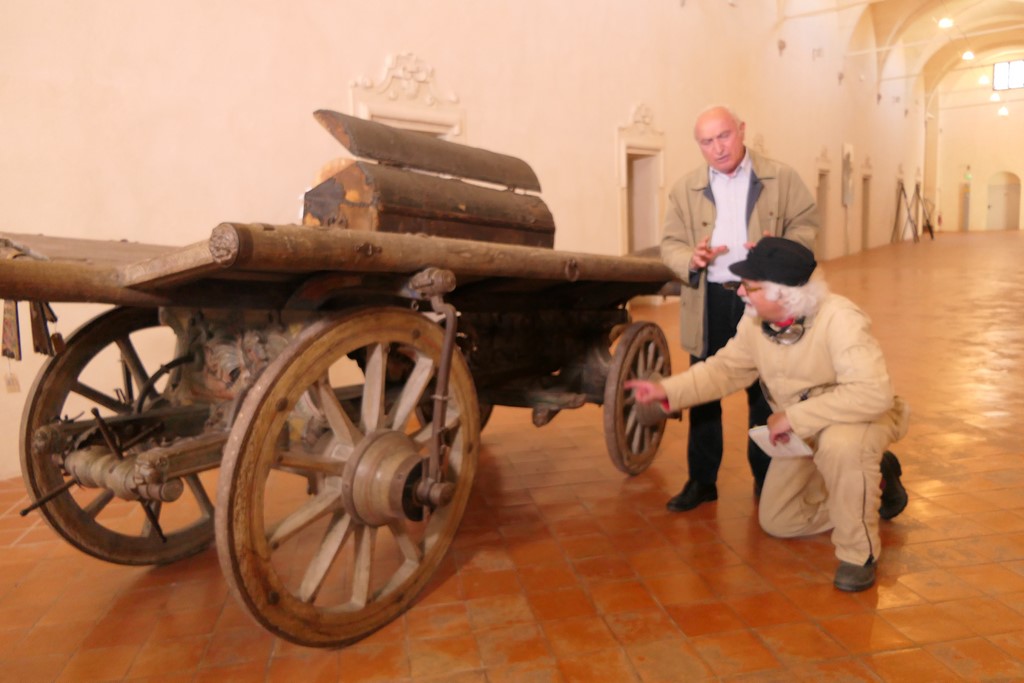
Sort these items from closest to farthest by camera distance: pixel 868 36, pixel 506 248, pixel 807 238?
pixel 506 248 < pixel 807 238 < pixel 868 36

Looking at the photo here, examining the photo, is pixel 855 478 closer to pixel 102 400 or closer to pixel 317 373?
pixel 317 373

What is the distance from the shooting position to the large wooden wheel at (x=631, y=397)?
3799 millimetres

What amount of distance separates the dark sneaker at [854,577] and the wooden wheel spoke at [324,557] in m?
1.81

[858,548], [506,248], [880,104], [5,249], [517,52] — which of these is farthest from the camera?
[880,104]

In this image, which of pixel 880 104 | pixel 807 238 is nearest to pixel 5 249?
pixel 807 238

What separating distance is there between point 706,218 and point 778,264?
0.88m

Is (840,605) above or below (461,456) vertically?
below

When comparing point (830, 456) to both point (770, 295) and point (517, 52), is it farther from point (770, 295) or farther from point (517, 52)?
point (517, 52)

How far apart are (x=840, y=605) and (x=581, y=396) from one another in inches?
56.9

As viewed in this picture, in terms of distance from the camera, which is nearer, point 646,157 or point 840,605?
point 840,605

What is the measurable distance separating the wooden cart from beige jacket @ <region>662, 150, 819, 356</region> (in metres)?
0.17

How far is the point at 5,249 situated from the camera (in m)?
2.09

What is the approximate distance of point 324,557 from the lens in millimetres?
2502

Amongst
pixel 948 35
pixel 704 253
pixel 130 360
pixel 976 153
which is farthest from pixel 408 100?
pixel 976 153
